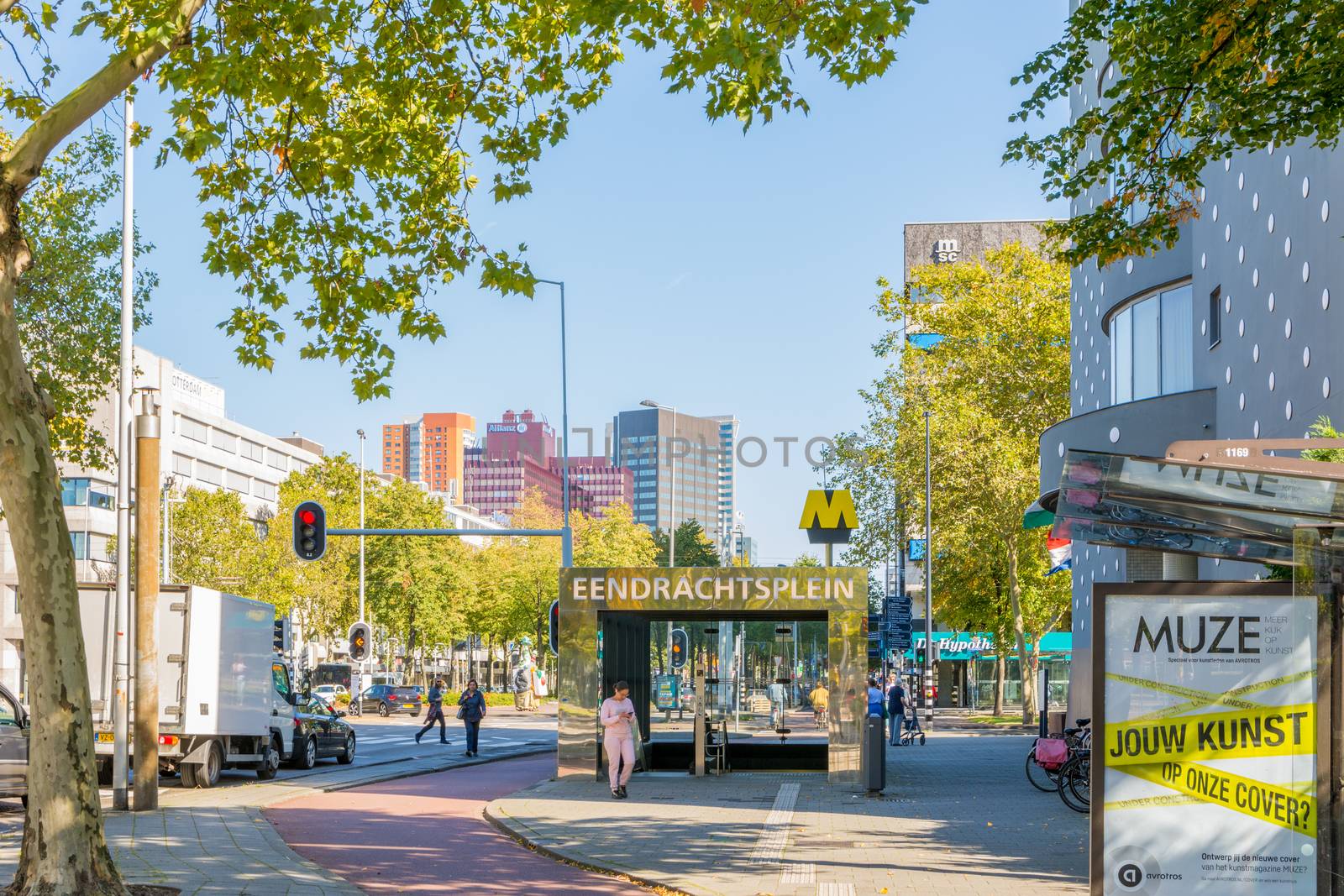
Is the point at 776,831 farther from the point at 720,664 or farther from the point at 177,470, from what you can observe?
the point at 177,470

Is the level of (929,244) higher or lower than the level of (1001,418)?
higher

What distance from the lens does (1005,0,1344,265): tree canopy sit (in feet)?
37.6

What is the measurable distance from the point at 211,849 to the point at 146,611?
4781 mm

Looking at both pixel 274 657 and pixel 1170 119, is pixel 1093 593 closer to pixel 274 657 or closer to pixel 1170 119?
pixel 1170 119

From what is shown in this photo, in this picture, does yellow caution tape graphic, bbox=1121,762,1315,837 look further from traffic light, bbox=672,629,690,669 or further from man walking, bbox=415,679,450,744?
man walking, bbox=415,679,450,744

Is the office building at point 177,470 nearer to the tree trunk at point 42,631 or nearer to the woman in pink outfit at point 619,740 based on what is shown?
the woman in pink outfit at point 619,740

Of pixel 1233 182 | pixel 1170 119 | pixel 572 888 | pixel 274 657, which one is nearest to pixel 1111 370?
pixel 1233 182

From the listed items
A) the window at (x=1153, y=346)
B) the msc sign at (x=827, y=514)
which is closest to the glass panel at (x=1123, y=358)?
the window at (x=1153, y=346)

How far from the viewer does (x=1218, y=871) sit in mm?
8289

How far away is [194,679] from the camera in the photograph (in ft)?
73.3

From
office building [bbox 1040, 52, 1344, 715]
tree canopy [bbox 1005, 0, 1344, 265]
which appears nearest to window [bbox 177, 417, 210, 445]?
office building [bbox 1040, 52, 1344, 715]

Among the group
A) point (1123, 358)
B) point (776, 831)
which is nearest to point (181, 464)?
point (1123, 358)

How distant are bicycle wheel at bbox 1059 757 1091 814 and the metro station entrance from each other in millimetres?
4506

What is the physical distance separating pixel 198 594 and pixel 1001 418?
3563 centimetres
